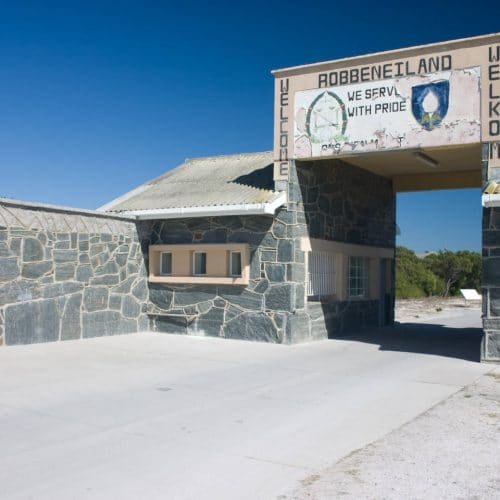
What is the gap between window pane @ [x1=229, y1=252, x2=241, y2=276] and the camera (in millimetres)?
14539

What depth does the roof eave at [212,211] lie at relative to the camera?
13188mm

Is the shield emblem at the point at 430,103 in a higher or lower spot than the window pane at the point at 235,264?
higher

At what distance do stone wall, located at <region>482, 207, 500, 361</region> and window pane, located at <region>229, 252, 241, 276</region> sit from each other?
5569mm

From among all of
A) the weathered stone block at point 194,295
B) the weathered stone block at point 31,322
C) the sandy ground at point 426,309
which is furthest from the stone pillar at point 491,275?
the sandy ground at point 426,309

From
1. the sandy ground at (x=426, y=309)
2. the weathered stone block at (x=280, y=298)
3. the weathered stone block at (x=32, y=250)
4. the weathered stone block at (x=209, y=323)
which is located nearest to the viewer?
the weathered stone block at (x=32, y=250)

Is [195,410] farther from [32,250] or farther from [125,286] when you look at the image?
[125,286]

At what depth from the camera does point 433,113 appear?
1206 centimetres

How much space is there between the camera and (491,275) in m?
11.3

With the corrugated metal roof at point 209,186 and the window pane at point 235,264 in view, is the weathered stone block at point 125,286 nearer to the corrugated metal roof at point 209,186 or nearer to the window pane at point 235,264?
the corrugated metal roof at point 209,186

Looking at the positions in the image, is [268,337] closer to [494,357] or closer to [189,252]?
[189,252]

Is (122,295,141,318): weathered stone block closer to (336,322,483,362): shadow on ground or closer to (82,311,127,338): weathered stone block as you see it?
(82,311,127,338): weathered stone block

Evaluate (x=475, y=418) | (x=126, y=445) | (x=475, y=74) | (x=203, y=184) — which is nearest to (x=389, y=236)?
(x=203, y=184)

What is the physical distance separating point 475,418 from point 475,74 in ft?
23.4

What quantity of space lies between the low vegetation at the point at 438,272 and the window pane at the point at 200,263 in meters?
22.8
